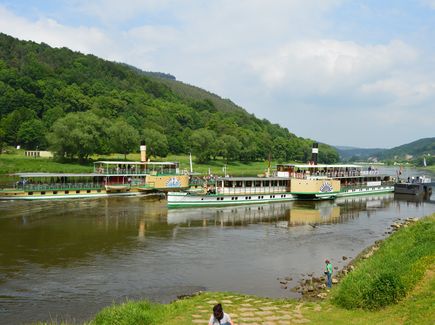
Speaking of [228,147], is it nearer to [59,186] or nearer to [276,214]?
[59,186]

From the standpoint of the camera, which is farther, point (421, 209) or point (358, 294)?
point (421, 209)

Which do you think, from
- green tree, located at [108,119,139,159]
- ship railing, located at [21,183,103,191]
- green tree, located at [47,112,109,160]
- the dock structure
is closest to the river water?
ship railing, located at [21,183,103,191]

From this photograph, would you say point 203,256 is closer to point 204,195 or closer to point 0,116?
point 204,195

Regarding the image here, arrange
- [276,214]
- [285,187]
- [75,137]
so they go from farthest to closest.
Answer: [75,137], [285,187], [276,214]

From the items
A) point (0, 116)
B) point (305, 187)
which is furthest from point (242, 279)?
point (0, 116)

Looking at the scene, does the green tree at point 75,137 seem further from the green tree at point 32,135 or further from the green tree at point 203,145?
the green tree at point 203,145

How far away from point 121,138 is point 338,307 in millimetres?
95724

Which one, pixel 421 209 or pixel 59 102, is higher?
pixel 59 102

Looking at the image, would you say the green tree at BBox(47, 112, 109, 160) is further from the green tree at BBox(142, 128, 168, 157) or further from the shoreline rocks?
the shoreline rocks

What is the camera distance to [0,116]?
419 feet

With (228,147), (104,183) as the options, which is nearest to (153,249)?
(104,183)

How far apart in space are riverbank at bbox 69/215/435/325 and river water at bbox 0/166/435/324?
423cm

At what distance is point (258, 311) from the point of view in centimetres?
1819

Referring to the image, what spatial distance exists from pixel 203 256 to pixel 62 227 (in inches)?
655
